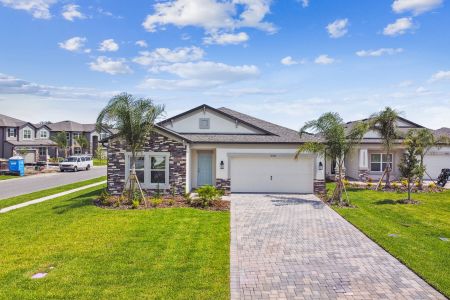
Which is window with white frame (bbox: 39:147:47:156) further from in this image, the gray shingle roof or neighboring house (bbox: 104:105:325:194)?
the gray shingle roof

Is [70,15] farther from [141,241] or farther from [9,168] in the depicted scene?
[9,168]

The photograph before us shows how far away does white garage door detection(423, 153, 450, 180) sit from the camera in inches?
1152

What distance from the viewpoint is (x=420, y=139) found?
20.9m

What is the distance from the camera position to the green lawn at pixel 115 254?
281 inches

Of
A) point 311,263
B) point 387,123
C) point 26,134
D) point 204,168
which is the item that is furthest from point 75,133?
point 311,263

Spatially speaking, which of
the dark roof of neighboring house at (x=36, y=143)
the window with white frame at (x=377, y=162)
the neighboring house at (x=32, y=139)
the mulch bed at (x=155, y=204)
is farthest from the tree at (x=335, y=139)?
the dark roof of neighboring house at (x=36, y=143)

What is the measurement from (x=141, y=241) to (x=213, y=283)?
389 centimetres

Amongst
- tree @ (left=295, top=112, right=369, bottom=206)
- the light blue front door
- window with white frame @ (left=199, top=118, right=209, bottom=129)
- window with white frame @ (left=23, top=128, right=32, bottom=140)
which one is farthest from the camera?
window with white frame @ (left=23, top=128, right=32, bottom=140)

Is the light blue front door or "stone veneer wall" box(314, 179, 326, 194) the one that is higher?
the light blue front door

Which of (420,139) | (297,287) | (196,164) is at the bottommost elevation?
(297,287)

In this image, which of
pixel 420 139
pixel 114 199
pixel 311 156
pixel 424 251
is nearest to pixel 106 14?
pixel 114 199

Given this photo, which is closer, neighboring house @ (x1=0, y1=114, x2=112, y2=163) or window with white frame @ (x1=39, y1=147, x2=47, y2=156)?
neighboring house @ (x1=0, y1=114, x2=112, y2=163)

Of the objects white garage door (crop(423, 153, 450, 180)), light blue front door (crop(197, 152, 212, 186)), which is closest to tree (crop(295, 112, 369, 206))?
light blue front door (crop(197, 152, 212, 186))

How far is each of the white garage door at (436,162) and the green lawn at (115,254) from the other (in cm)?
2264
